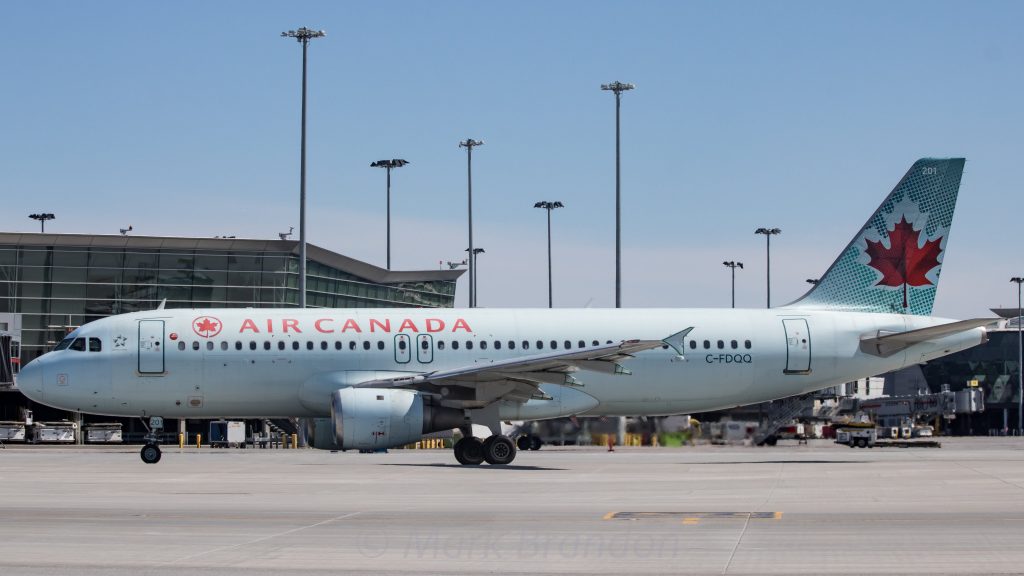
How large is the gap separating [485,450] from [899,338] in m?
11.6

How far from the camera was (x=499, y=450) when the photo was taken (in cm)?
3045

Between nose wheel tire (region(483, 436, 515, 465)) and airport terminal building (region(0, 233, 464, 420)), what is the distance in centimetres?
4223

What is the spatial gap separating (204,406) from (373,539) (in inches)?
746

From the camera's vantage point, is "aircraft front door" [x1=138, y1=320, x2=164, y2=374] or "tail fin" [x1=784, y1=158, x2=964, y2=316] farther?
"tail fin" [x1=784, y1=158, x2=964, y2=316]

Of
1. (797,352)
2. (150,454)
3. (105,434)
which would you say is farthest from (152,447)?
(105,434)

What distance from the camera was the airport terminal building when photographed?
70938 millimetres

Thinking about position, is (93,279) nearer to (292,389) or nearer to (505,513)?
(292,389)

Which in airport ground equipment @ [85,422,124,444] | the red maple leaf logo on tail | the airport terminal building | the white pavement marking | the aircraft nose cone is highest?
the airport terminal building

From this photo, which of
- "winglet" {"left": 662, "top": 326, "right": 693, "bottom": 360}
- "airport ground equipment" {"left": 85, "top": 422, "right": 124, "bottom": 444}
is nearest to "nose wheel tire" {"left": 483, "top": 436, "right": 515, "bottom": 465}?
"winglet" {"left": 662, "top": 326, "right": 693, "bottom": 360}

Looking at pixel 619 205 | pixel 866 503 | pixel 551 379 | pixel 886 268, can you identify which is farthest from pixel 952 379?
pixel 866 503

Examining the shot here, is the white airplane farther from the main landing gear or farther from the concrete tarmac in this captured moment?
the concrete tarmac

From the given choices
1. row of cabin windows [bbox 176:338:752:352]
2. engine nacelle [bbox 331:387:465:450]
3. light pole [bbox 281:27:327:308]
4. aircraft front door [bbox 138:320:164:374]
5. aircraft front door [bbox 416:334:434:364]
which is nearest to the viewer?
engine nacelle [bbox 331:387:465:450]

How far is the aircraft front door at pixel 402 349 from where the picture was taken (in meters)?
31.9

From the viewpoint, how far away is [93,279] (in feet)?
234
